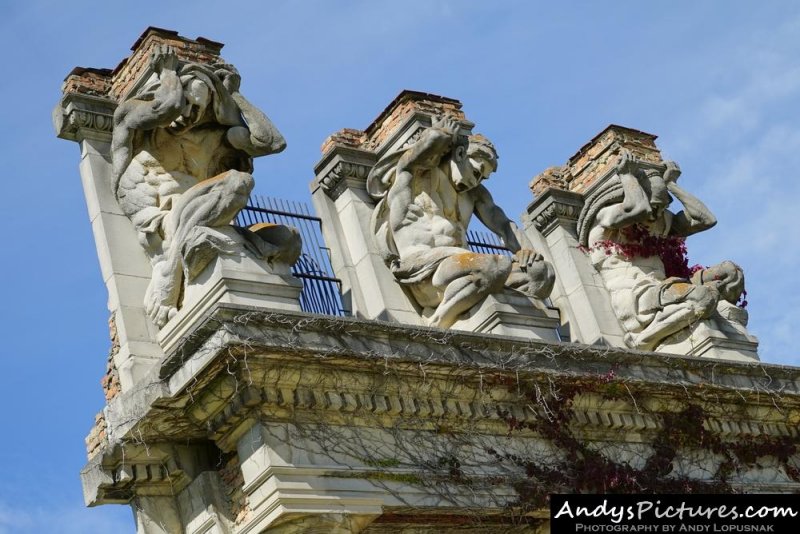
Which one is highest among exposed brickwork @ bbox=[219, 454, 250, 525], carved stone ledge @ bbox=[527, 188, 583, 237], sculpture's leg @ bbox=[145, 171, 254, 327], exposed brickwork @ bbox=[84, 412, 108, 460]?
carved stone ledge @ bbox=[527, 188, 583, 237]

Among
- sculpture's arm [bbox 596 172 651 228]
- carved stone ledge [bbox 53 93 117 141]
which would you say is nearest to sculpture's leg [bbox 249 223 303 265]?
→ carved stone ledge [bbox 53 93 117 141]

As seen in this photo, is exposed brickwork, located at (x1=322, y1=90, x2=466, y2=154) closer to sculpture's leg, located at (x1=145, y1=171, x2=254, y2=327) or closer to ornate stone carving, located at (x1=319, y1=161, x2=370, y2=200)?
ornate stone carving, located at (x1=319, y1=161, x2=370, y2=200)

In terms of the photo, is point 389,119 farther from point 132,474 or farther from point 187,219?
point 132,474

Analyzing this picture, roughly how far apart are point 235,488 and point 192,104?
11.4 feet

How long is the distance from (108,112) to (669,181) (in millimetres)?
6944

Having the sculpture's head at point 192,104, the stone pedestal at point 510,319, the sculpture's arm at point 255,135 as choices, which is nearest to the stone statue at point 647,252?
the stone pedestal at point 510,319

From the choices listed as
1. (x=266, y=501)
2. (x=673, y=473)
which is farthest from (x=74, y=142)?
(x=673, y=473)

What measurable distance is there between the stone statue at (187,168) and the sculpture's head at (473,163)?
2.30 metres

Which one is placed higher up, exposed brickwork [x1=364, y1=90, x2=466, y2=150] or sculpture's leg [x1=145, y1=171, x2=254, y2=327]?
exposed brickwork [x1=364, y1=90, x2=466, y2=150]

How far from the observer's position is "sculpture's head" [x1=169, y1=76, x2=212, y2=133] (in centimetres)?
1348

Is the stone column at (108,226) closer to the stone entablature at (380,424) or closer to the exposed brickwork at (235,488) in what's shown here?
the stone entablature at (380,424)

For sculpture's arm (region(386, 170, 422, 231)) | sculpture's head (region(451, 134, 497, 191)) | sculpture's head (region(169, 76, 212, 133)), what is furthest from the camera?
sculpture's head (region(451, 134, 497, 191))

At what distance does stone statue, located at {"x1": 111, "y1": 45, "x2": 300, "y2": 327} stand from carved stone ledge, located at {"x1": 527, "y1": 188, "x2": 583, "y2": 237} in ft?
15.6

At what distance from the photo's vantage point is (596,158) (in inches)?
716
